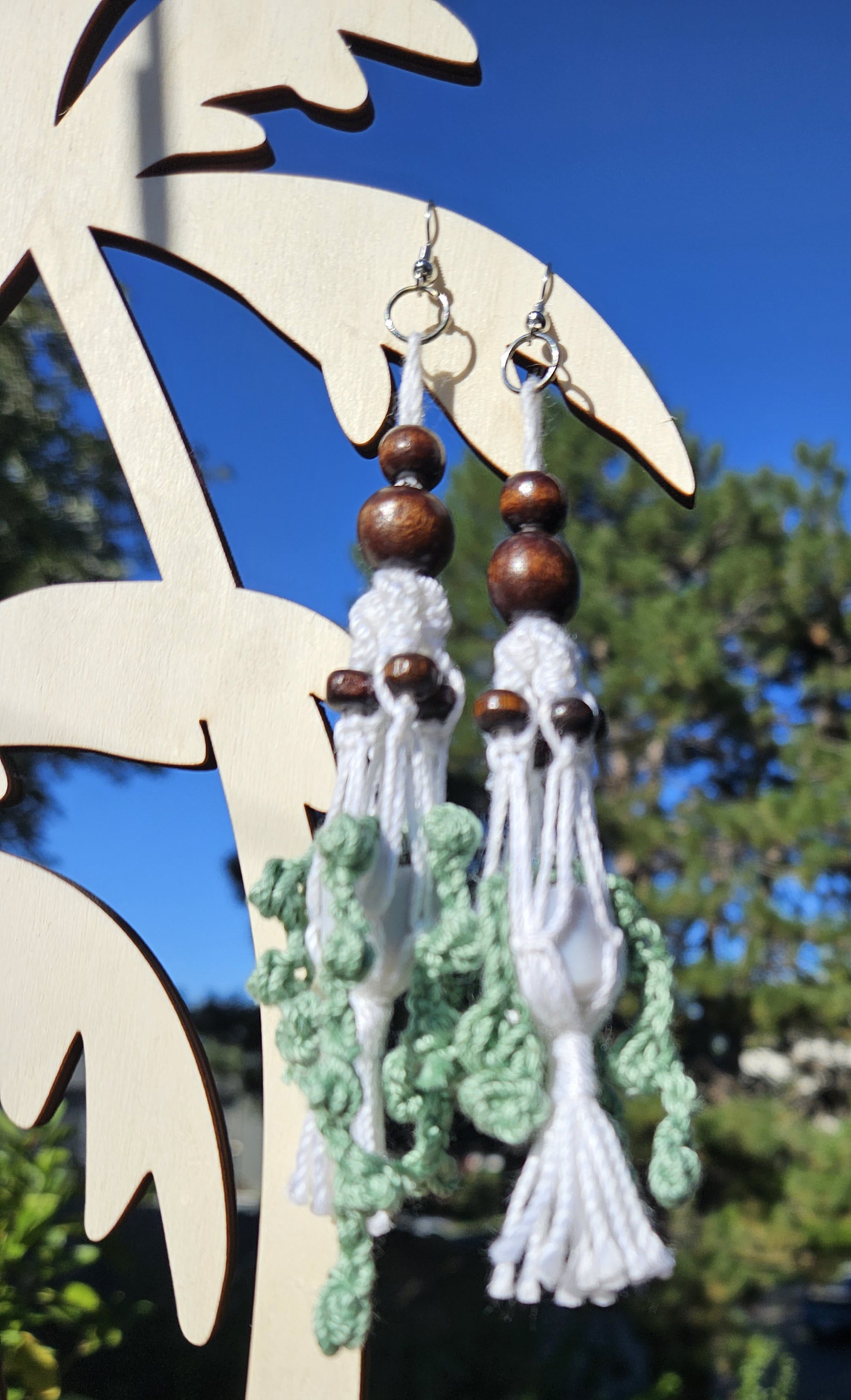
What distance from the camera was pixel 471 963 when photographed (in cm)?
38

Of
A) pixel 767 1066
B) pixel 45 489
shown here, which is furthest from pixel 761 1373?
pixel 45 489

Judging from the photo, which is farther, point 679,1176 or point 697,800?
point 697,800

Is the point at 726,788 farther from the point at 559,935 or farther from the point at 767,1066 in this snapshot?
the point at 559,935

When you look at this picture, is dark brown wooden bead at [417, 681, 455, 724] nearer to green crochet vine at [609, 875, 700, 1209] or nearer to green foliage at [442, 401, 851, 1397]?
green crochet vine at [609, 875, 700, 1209]

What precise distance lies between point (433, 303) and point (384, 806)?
0.28 meters

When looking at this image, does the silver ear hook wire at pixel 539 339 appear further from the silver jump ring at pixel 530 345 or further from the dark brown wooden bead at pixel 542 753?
the dark brown wooden bead at pixel 542 753

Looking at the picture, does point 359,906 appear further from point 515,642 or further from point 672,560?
point 672,560

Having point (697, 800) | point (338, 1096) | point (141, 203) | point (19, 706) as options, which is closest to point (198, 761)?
point (19, 706)

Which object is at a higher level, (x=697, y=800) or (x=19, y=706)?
(x=697, y=800)

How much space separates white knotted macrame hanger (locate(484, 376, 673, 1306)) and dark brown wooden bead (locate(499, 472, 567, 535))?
51 mm

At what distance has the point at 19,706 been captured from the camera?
55 cm

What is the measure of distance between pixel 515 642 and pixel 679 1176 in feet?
0.70

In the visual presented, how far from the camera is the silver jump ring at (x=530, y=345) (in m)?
0.51

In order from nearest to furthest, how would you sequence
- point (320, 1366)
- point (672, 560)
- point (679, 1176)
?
1. point (679, 1176)
2. point (320, 1366)
3. point (672, 560)
